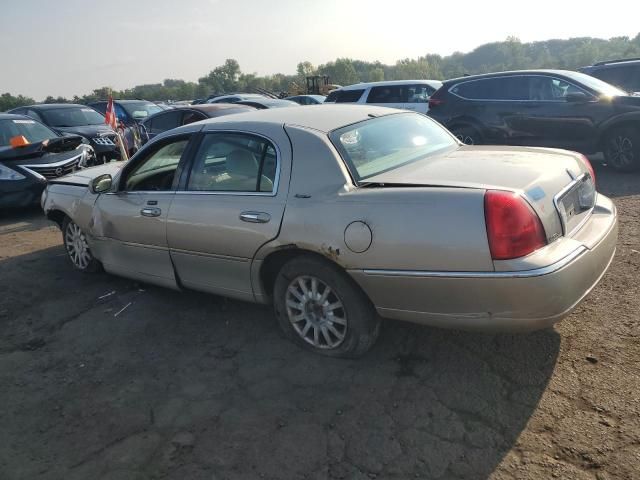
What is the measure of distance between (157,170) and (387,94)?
30.4ft

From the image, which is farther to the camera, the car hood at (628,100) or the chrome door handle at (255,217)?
the car hood at (628,100)

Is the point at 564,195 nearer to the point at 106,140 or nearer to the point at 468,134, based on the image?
the point at 468,134

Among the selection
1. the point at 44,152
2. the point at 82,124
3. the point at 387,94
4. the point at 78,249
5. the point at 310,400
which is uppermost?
the point at 387,94

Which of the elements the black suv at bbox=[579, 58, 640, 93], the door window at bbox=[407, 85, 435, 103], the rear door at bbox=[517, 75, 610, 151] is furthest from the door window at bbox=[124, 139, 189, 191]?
the black suv at bbox=[579, 58, 640, 93]

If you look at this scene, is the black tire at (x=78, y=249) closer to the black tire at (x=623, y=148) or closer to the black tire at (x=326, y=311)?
the black tire at (x=326, y=311)

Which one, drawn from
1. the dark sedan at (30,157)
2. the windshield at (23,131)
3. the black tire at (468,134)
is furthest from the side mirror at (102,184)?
the black tire at (468,134)

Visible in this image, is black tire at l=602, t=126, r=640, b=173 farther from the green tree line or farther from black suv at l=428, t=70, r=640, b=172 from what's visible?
the green tree line

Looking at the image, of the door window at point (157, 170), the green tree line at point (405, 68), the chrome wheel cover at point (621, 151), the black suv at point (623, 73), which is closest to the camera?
the door window at point (157, 170)

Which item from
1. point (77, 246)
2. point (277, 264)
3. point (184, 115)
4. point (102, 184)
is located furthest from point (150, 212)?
point (184, 115)

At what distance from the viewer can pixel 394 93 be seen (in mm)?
12742

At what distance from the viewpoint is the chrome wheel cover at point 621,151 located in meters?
8.01

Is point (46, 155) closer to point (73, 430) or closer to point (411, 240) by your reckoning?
point (73, 430)

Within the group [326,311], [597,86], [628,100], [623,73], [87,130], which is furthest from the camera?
[87,130]

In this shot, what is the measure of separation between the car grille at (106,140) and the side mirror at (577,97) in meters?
8.83
